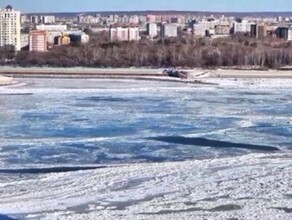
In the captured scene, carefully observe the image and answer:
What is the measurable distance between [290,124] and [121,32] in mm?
50193

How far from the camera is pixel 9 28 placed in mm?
51938

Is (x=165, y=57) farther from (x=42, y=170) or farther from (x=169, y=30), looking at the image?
(x=169, y=30)

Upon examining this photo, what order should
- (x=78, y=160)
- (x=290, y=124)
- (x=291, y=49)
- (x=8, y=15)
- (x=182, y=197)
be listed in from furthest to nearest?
(x=8, y=15), (x=291, y=49), (x=290, y=124), (x=78, y=160), (x=182, y=197)

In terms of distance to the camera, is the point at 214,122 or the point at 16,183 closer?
the point at 16,183

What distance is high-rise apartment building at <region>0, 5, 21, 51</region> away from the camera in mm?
50634

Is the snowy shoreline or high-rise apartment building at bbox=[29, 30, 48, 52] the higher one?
high-rise apartment building at bbox=[29, 30, 48, 52]

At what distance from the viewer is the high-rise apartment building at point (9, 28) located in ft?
166

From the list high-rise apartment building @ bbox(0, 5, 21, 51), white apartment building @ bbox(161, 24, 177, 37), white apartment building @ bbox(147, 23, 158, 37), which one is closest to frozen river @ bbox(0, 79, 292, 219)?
high-rise apartment building @ bbox(0, 5, 21, 51)

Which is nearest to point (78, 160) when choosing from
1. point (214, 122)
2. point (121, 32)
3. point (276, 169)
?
point (276, 169)

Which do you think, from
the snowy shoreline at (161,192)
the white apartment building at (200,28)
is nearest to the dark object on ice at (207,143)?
the snowy shoreline at (161,192)

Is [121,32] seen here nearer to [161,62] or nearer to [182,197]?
[161,62]

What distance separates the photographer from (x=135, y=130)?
1210cm

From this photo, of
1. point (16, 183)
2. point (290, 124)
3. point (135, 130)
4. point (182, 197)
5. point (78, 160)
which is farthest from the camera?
point (290, 124)

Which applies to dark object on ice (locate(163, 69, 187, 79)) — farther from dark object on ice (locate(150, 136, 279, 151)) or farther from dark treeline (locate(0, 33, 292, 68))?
dark object on ice (locate(150, 136, 279, 151))
